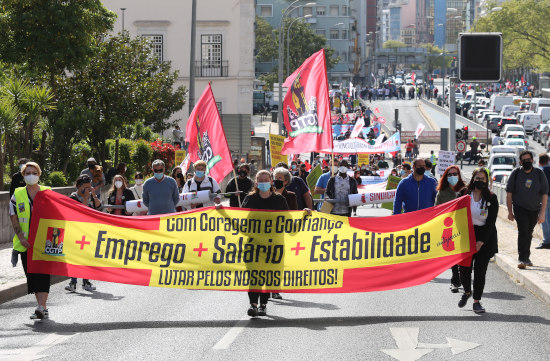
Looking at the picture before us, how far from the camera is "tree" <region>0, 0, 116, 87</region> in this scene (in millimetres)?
24375

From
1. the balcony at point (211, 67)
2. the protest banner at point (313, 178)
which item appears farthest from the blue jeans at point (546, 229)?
the balcony at point (211, 67)

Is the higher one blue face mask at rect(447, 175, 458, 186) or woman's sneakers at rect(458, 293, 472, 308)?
blue face mask at rect(447, 175, 458, 186)

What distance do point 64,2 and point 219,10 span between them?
110 ft

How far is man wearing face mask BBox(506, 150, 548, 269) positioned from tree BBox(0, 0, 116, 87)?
513 inches

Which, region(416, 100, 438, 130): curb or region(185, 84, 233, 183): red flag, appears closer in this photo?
region(185, 84, 233, 183): red flag

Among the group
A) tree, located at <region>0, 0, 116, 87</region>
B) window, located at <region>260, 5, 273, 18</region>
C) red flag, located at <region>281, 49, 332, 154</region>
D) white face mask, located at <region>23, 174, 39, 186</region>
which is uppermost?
window, located at <region>260, 5, 273, 18</region>

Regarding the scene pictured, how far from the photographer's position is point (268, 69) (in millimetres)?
149125

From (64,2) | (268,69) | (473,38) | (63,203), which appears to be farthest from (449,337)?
(268,69)

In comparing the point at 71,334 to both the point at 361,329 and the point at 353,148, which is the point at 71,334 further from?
the point at 353,148

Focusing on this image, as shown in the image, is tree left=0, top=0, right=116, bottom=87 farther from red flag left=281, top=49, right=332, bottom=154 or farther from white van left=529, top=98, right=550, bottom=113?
white van left=529, top=98, right=550, bottom=113

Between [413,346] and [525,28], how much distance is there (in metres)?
115

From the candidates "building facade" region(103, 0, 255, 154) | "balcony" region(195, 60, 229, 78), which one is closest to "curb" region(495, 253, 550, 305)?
"building facade" region(103, 0, 255, 154)

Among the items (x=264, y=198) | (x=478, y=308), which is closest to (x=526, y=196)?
(x=478, y=308)

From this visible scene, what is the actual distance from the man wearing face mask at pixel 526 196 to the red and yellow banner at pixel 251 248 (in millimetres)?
3935
